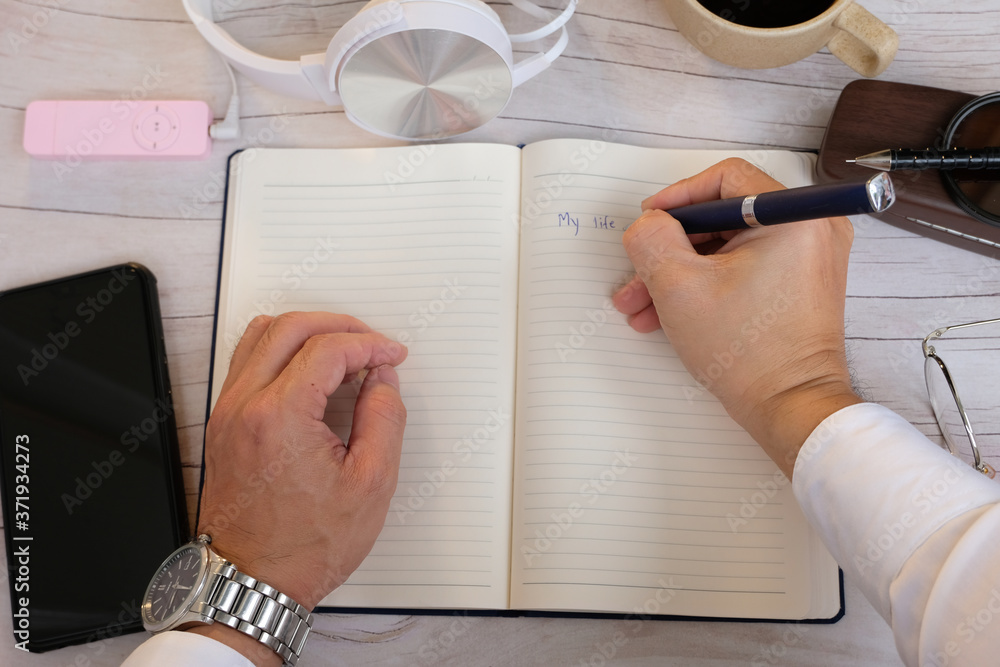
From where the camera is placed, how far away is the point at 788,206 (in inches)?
21.6

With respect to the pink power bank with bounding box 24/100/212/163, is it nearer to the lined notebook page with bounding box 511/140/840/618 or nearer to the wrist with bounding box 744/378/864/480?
the lined notebook page with bounding box 511/140/840/618

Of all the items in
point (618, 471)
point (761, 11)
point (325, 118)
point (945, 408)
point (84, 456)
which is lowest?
point (84, 456)

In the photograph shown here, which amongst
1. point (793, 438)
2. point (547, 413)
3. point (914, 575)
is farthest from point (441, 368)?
point (914, 575)

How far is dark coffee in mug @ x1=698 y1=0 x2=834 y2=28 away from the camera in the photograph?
694mm

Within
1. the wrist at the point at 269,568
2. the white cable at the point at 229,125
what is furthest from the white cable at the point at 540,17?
the wrist at the point at 269,568

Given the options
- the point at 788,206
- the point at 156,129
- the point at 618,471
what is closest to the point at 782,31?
the point at 788,206

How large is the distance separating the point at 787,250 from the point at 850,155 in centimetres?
18

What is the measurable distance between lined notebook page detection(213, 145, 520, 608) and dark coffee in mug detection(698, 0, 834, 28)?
27 centimetres

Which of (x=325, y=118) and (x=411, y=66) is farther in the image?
(x=325, y=118)

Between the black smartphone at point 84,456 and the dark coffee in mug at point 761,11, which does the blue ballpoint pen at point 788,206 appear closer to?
the dark coffee in mug at point 761,11

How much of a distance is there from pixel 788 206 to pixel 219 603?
0.58 metres

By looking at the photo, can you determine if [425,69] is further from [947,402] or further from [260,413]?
[947,402]

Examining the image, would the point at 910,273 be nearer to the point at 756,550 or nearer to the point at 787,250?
the point at 787,250

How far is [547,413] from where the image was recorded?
0.68m
